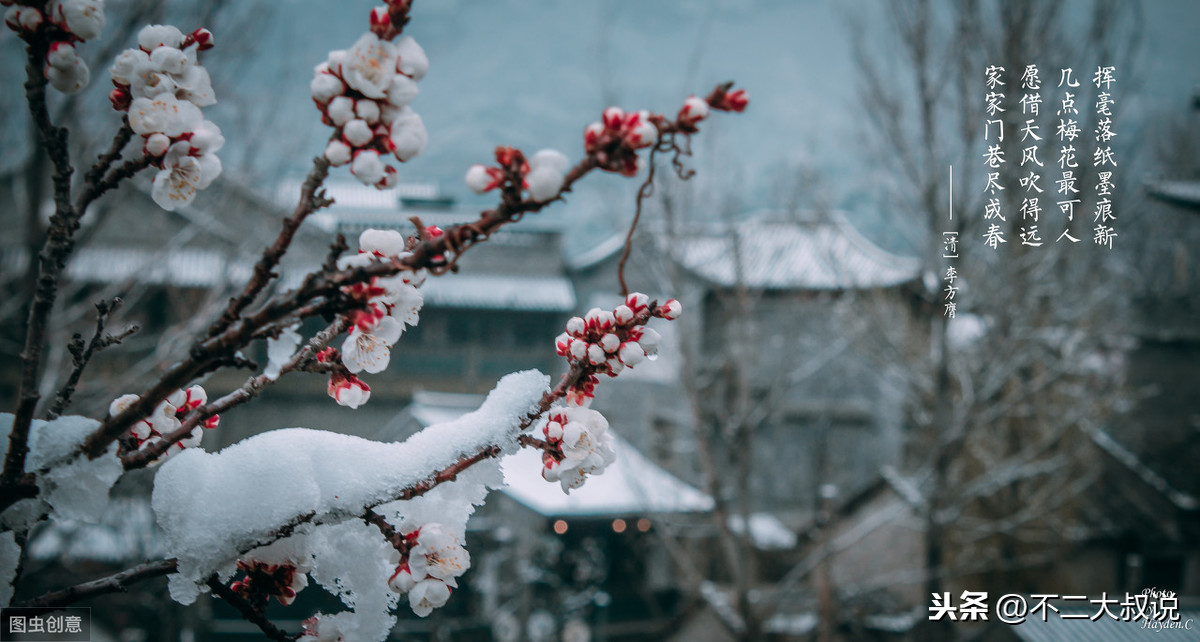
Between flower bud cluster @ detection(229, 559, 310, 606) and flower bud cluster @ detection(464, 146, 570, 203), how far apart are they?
0.77 m

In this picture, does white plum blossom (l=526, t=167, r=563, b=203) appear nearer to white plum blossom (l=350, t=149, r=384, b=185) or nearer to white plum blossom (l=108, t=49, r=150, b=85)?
white plum blossom (l=350, t=149, r=384, b=185)

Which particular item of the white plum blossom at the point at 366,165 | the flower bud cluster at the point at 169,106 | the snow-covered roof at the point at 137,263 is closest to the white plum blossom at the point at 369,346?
the white plum blossom at the point at 366,165

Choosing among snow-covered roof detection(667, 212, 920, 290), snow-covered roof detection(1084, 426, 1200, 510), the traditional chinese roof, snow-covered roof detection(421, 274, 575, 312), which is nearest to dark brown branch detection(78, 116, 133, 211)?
snow-covered roof detection(667, 212, 920, 290)

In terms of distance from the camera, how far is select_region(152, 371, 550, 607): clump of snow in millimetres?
1041

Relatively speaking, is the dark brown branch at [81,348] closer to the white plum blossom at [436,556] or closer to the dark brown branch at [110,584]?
the dark brown branch at [110,584]

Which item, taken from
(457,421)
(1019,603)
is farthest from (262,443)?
(1019,603)

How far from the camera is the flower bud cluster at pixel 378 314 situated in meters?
0.96

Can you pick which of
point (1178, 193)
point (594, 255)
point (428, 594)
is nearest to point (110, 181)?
point (428, 594)

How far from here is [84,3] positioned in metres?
0.89

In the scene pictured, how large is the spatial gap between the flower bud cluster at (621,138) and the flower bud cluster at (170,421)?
0.84 m

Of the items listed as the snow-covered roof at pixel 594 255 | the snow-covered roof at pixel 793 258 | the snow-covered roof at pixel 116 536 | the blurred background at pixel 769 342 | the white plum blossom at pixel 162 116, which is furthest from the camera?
the snow-covered roof at pixel 594 255

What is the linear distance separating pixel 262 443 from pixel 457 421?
1.07 ft

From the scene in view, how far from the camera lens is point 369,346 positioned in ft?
3.41

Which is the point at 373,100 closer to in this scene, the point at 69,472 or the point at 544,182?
the point at 544,182
